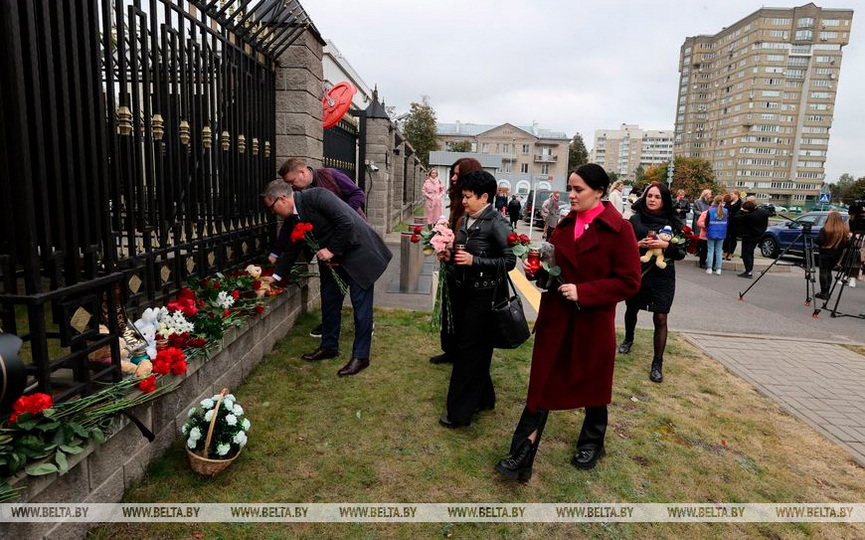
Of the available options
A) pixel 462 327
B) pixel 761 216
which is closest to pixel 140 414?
pixel 462 327

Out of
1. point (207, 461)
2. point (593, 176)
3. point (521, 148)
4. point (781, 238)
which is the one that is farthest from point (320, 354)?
point (521, 148)

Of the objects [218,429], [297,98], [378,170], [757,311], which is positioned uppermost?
[297,98]

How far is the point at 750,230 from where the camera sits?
12469mm

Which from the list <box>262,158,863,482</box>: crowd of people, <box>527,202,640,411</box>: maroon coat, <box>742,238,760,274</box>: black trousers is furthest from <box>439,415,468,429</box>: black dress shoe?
<box>742,238,760,274</box>: black trousers

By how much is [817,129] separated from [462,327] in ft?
420

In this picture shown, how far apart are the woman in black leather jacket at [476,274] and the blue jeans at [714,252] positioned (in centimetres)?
1107

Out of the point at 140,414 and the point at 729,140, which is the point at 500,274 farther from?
the point at 729,140

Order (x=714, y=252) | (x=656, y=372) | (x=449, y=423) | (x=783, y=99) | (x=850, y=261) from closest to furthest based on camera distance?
(x=449, y=423) → (x=656, y=372) → (x=850, y=261) → (x=714, y=252) → (x=783, y=99)

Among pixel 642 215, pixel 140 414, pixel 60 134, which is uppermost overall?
pixel 60 134

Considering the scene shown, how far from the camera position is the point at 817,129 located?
334 feet

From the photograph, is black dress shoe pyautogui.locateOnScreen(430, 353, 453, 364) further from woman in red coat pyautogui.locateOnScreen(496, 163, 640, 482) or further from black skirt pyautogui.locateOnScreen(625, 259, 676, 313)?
black skirt pyautogui.locateOnScreen(625, 259, 676, 313)

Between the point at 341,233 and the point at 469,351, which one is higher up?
the point at 341,233

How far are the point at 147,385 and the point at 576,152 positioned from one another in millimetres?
102602

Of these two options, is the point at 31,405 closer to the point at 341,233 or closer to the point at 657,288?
the point at 341,233
